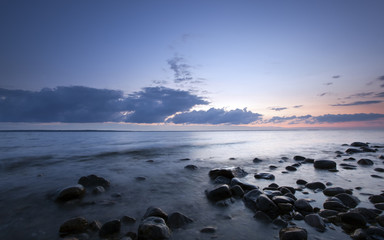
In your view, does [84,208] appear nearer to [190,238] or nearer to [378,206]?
[190,238]

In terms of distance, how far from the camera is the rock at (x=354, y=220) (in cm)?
408

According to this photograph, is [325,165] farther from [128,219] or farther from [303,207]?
[128,219]

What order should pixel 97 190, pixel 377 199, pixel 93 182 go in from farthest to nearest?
pixel 93 182, pixel 97 190, pixel 377 199

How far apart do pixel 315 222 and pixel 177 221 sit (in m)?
3.25

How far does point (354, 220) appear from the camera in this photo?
4.12 m

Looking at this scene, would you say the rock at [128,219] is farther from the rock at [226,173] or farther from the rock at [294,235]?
the rock at [226,173]

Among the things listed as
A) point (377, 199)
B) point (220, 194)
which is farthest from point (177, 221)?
point (377, 199)

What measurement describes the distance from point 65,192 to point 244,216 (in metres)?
5.82

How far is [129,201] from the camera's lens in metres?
5.94

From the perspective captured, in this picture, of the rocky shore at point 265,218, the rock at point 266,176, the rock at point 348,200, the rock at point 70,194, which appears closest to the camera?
the rocky shore at point 265,218

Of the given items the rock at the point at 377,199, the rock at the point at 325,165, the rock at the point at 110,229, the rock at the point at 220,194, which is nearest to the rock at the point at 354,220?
the rock at the point at 377,199

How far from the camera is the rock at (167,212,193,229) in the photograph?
4254 millimetres

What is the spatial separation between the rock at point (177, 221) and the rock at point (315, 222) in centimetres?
282

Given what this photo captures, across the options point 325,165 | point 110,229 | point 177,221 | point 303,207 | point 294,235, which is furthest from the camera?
point 325,165
